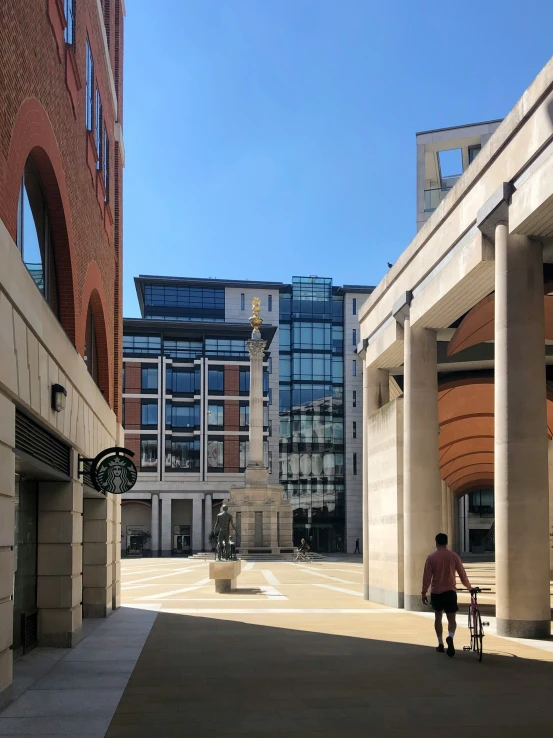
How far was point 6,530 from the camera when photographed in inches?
399

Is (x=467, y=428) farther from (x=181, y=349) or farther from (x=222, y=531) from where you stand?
(x=181, y=349)

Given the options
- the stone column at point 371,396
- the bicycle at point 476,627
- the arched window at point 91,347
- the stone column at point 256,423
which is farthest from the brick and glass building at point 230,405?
the bicycle at point 476,627

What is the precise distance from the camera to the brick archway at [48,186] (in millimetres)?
10641

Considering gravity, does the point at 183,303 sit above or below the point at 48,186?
above

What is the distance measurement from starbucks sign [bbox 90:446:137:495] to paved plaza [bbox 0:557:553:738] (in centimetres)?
282

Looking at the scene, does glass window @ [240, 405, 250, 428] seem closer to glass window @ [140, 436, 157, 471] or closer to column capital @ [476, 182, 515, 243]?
glass window @ [140, 436, 157, 471]

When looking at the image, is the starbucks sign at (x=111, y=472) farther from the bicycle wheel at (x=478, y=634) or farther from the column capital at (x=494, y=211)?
the column capital at (x=494, y=211)

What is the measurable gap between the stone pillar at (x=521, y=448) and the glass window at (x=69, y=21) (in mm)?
8626

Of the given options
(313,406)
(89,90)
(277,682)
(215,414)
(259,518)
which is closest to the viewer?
(277,682)

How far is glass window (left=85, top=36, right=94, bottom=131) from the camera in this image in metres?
18.7

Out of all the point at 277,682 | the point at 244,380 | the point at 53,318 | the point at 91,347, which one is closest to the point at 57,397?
the point at 53,318

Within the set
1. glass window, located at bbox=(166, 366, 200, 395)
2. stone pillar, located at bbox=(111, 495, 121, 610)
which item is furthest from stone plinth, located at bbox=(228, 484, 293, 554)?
stone pillar, located at bbox=(111, 495, 121, 610)

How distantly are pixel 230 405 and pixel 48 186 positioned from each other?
78909 mm

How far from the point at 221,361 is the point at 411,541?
71.6 m
